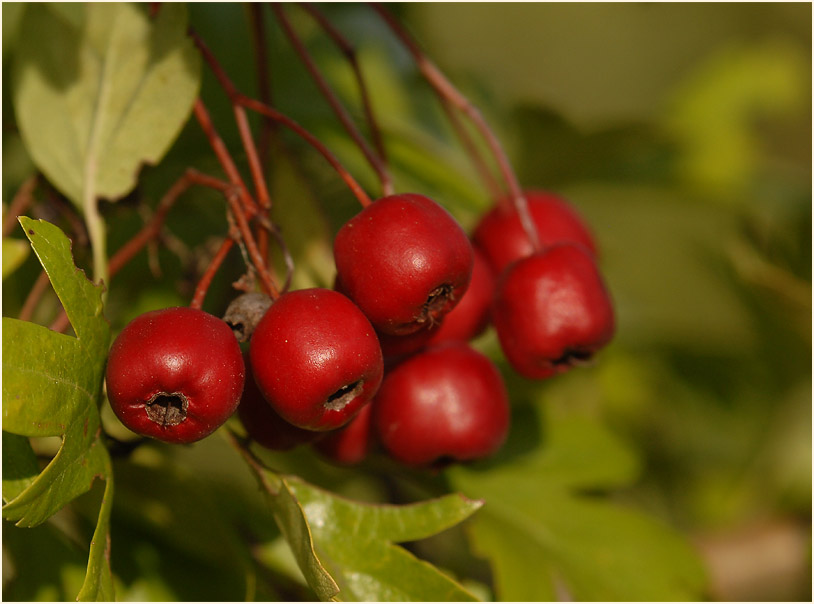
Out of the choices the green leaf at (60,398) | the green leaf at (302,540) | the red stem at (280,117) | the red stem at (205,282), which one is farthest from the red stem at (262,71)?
the green leaf at (302,540)

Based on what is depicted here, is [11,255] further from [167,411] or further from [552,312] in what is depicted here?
[552,312]

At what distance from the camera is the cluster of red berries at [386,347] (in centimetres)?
75

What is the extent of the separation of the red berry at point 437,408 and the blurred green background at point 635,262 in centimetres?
21

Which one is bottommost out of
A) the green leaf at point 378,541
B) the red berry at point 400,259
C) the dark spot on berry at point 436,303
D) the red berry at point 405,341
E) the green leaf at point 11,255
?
the green leaf at point 378,541

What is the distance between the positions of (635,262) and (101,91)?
1183 mm

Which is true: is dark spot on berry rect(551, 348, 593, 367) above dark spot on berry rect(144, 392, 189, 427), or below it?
below

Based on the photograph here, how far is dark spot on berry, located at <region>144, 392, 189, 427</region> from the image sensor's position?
0.76m

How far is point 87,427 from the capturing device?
804 millimetres

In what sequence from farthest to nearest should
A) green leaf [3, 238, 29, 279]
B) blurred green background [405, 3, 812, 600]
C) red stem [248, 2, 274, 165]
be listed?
blurred green background [405, 3, 812, 600]
red stem [248, 2, 274, 165]
green leaf [3, 238, 29, 279]

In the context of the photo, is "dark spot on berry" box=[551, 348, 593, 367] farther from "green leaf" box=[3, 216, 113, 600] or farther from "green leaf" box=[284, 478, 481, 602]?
"green leaf" box=[3, 216, 113, 600]

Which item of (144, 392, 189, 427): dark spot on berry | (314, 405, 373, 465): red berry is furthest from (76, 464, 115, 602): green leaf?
(314, 405, 373, 465): red berry

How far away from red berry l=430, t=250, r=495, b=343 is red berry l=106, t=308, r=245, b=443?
0.96ft

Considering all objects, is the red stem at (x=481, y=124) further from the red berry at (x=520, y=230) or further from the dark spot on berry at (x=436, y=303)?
the dark spot on berry at (x=436, y=303)

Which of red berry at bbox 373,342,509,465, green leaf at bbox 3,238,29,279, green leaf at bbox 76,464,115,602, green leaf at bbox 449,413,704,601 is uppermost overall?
green leaf at bbox 3,238,29,279
